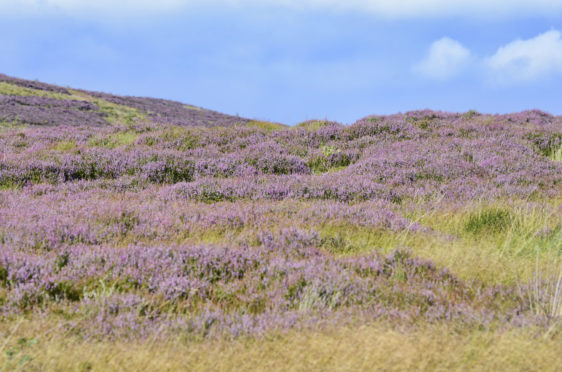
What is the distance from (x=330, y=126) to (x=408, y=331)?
37.2 ft

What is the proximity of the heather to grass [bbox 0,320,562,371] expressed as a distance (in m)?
0.02

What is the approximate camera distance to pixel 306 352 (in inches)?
116

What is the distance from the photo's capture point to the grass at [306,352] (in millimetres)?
2859

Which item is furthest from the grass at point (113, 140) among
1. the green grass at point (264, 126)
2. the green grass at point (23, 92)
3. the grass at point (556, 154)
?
the green grass at point (23, 92)

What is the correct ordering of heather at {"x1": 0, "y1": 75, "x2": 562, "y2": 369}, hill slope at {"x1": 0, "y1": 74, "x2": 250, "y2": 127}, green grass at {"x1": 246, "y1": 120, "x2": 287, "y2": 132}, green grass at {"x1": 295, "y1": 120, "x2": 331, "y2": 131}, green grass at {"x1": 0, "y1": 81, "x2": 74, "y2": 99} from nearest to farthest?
heather at {"x1": 0, "y1": 75, "x2": 562, "y2": 369} → green grass at {"x1": 295, "y1": 120, "x2": 331, "y2": 131} → green grass at {"x1": 246, "y1": 120, "x2": 287, "y2": 132} → hill slope at {"x1": 0, "y1": 74, "x2": 250, "y2": 127} → green grass at {"x1": 0, "y1": 81, "x2": 74, "y2": 99}

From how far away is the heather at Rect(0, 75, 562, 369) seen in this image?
3.32 m

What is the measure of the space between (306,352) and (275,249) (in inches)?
80.8

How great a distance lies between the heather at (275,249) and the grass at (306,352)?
25 millimetres

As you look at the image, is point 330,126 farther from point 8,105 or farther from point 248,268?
point 8,105

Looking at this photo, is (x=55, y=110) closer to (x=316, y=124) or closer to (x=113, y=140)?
(x=113, y=140)

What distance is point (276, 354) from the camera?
9.69ft

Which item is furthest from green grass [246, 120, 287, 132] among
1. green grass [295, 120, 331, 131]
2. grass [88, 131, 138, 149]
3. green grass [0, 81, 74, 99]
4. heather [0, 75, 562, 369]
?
green grass [0, 81, 74, 99]

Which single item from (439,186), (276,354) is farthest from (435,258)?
(439,186)

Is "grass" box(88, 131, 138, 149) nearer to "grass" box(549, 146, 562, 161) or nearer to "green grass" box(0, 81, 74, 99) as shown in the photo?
"grass" box(549, 146, 562, 161)
